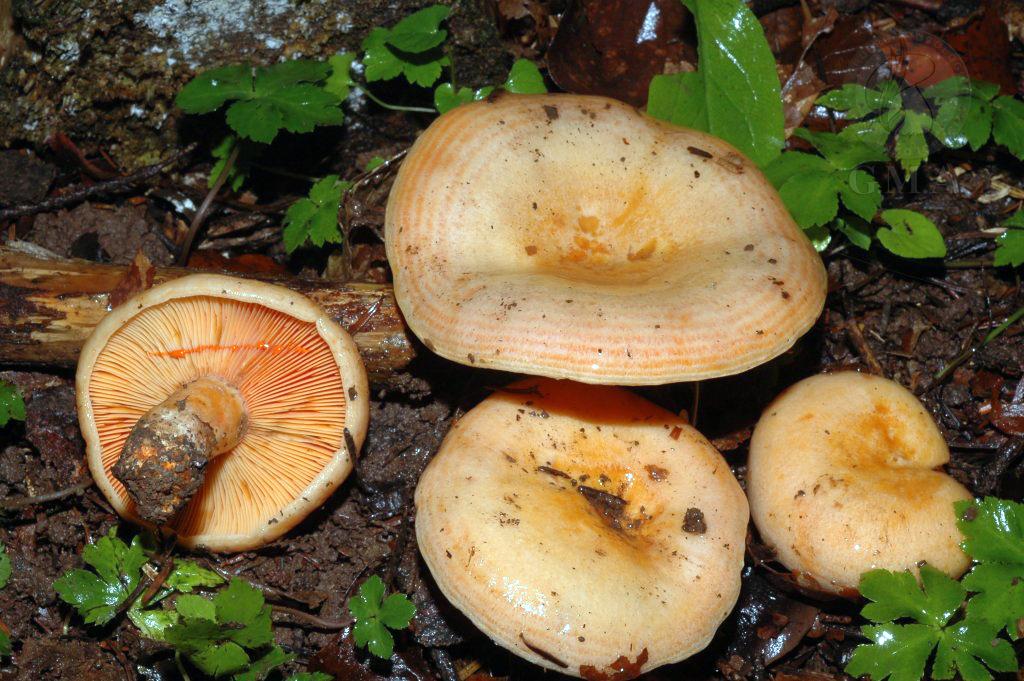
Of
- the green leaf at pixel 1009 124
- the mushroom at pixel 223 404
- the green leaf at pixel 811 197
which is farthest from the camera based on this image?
the green leaf at pixel 1009 124

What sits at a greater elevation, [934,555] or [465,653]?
[934,555]

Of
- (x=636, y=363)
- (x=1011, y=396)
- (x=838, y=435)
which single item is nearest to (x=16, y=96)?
(x=636, y=363)

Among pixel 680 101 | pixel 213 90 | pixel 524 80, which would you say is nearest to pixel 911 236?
pixel 680 101

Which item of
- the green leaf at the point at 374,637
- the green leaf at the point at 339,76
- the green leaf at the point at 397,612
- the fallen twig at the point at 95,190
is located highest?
the green leaf at the point at 339,76

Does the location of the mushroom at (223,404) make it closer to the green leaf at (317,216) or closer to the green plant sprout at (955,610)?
the green leaf at (317,216)

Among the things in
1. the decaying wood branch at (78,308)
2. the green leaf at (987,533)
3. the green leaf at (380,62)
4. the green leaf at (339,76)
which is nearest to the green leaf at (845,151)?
the green leaf at (987,533)

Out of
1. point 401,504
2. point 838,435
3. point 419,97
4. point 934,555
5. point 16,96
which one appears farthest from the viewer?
point 419,97

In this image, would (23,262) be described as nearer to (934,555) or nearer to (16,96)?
(16,96)
